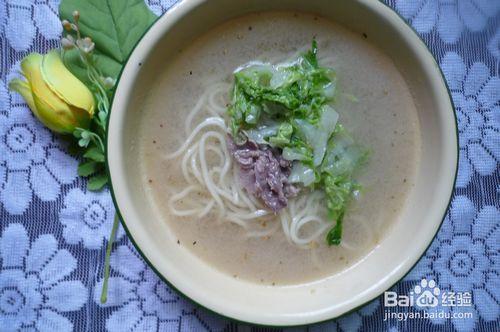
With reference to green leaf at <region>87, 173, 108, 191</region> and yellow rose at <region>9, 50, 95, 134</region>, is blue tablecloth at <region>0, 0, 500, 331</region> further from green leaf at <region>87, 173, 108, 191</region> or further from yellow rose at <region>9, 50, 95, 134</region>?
yellow rose at <region>9, 50, 95, 134</region>

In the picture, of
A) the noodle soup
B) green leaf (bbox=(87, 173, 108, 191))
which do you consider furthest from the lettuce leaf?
green leaf (bbox=(87, 173, 108, 191))

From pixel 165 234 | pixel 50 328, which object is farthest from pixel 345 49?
pixel 50 328

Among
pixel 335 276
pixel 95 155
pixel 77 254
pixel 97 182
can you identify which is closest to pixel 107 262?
pixel 77 254

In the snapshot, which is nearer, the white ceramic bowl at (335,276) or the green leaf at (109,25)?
the white ceramic bowl at (335,276)

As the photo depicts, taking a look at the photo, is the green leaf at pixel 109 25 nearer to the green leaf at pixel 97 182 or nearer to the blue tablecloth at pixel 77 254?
the blue tablecloth at pixel 77 254

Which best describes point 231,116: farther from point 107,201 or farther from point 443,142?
point 443,142

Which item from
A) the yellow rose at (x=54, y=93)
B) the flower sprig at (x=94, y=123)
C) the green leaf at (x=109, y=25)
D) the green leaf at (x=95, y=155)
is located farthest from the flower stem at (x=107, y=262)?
the green leaf at (x=109, y=25)
